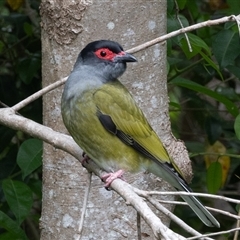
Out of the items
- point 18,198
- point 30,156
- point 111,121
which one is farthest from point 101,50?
point 18,198

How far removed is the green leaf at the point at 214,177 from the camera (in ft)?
13.6

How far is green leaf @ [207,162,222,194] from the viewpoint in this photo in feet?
13.6

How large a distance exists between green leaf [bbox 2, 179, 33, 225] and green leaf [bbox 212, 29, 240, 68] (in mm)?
1227

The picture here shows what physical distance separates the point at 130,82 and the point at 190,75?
6.13 feet

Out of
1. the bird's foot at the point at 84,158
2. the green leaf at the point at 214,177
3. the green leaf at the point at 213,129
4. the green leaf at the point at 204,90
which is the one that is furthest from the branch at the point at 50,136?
the green leaf at the point at 213,129

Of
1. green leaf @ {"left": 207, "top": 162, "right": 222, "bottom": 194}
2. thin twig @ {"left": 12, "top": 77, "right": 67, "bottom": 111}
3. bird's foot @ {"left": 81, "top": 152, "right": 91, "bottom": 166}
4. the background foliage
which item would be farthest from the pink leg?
green leaf @ {"left": 207, "top": 162, "right": 222, "bottom": 194}

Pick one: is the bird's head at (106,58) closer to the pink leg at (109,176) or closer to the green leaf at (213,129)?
the pink leg at (109,176)

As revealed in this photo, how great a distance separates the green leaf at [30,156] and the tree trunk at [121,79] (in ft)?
0.67

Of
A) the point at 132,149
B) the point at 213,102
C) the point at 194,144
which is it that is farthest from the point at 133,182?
the point at 213,102

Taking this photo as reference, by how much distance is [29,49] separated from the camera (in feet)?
15.8

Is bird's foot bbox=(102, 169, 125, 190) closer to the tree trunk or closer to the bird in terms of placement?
the bird

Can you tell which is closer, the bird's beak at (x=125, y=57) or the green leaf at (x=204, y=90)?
the bird's beak at (x=125, y=57)

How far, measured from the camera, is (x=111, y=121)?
11.1 feet

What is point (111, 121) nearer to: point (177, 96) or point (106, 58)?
point (106, 58)
